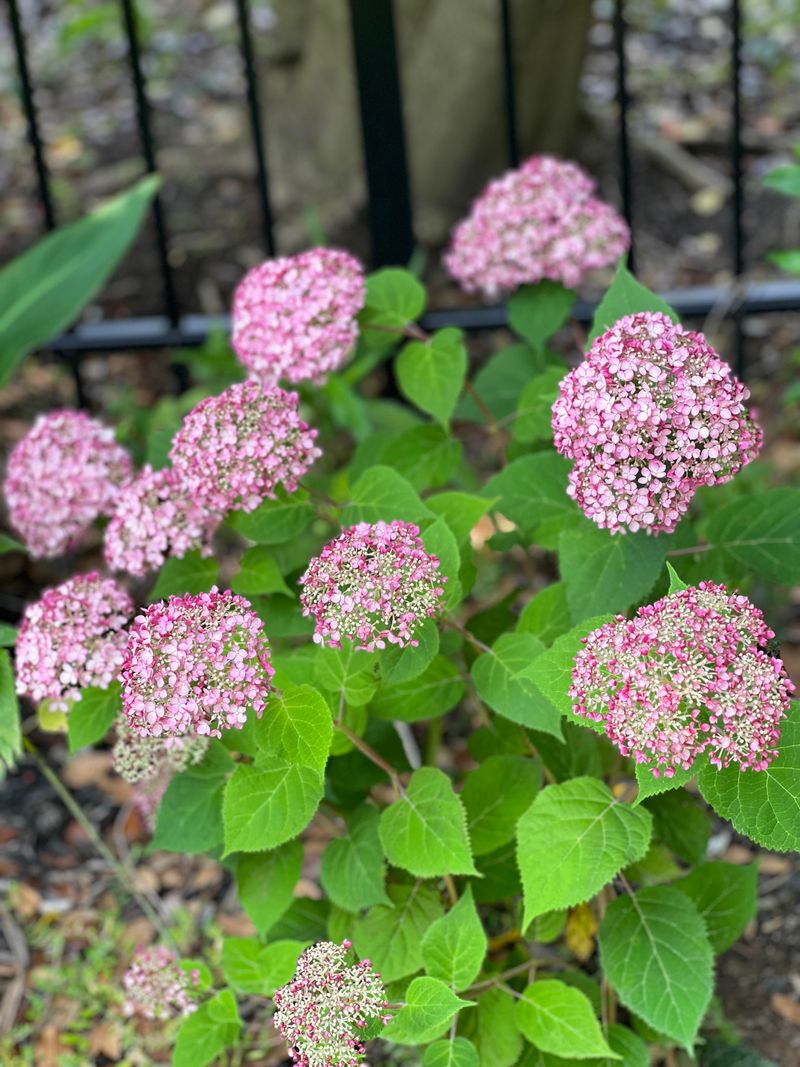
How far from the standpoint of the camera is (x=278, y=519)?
7.10 ft

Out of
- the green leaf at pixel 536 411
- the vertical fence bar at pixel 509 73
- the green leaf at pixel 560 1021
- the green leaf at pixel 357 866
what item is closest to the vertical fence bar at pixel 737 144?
the vertical fence bar at pixel 509 73

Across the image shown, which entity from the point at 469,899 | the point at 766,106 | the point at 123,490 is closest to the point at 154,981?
the point at 469,899

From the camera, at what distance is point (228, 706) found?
1766mm

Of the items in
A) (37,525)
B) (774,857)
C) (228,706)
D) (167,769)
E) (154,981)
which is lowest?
(774,857)

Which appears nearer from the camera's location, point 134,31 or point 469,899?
point 469,899

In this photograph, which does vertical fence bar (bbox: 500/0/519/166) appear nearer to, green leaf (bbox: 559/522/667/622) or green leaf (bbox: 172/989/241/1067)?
green leaf (bbox: 559/522/667/622)

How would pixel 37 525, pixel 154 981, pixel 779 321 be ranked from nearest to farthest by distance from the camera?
pixel 154 981, pixel 37 525, pixel 779 321

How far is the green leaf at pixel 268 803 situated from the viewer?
6.09 ft

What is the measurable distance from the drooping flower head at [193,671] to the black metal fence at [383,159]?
1.85 m

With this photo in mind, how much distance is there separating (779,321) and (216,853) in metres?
2.80

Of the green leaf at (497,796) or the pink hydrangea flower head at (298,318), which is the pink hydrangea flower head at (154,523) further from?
the green leaf at (497,796)

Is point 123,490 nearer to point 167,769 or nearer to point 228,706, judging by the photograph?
point 167,769

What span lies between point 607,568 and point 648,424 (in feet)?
0.86

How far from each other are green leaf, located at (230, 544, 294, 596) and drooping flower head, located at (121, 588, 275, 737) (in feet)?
1.03
